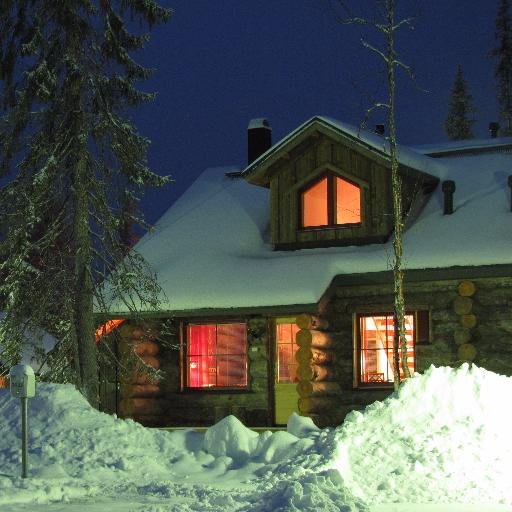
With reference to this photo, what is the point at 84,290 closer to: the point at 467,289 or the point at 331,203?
the point at 331,203

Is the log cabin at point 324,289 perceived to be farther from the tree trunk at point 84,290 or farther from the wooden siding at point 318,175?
the tree trunk at point 84,290

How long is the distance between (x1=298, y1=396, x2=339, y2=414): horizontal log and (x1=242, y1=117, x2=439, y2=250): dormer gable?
3.16 metres

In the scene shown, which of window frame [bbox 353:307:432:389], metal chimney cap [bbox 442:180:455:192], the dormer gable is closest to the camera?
window frame [bbox 353:307:432:389]

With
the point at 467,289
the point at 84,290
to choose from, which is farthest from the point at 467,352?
the point at 84,290

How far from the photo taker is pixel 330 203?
18.9 m

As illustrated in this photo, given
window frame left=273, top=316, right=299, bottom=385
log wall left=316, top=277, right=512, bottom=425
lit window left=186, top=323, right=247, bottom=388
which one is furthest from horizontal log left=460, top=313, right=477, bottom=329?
lit window left=186, top=323, right=247, bottom=388

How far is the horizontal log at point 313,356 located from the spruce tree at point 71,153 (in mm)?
2835

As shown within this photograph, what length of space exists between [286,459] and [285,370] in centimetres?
667

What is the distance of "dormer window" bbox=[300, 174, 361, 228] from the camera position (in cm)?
1877

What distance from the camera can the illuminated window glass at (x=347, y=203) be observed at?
18.7 m

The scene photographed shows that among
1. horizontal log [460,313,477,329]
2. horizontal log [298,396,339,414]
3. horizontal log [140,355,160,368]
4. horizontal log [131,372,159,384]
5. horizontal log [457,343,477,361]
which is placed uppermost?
horizontal log [460,313,477,329]

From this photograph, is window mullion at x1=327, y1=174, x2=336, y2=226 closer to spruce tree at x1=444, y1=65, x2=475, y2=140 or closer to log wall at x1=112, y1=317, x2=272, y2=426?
log wall at x1=112, y1=317, x2=272, y2=426

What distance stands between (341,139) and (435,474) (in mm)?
9728

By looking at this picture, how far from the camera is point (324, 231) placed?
18.8 metres
